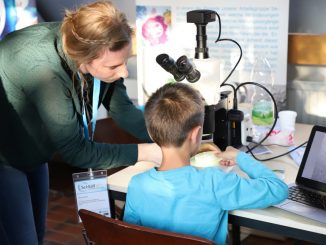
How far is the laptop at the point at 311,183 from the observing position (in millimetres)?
1528

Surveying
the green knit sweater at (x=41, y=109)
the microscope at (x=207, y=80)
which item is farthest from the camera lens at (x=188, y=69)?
the green knit sweater at (x=41, y=109)

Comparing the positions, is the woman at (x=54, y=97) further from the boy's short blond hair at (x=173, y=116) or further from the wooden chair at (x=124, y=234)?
the wooden chair at (x=124, y=234)

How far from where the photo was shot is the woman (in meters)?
1.54

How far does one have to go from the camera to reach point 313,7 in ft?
9.35

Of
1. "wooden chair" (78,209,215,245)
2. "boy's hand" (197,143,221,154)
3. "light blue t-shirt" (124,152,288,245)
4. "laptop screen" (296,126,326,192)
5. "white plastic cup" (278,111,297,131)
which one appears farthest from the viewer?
"white plastic cup" (278,111,297,131)

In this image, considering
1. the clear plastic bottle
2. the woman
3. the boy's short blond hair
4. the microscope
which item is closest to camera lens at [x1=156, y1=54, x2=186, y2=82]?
the microscope

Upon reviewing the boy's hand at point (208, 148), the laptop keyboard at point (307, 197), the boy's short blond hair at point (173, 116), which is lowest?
the laptop keyboard at point (307, 197)

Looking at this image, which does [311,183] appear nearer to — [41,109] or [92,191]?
[92,191]

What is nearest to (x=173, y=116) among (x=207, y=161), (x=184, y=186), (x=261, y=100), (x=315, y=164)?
(x=184, y=186)

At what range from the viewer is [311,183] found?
65.0 inches

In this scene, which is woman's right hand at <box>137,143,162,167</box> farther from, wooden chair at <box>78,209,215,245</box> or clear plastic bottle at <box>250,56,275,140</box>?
clear plastic bottle at <box>250,56,275,140</box>

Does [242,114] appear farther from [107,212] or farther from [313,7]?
[313,7]

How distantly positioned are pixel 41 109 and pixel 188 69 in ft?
1.77

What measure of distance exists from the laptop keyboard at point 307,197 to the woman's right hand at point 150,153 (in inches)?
17.2
